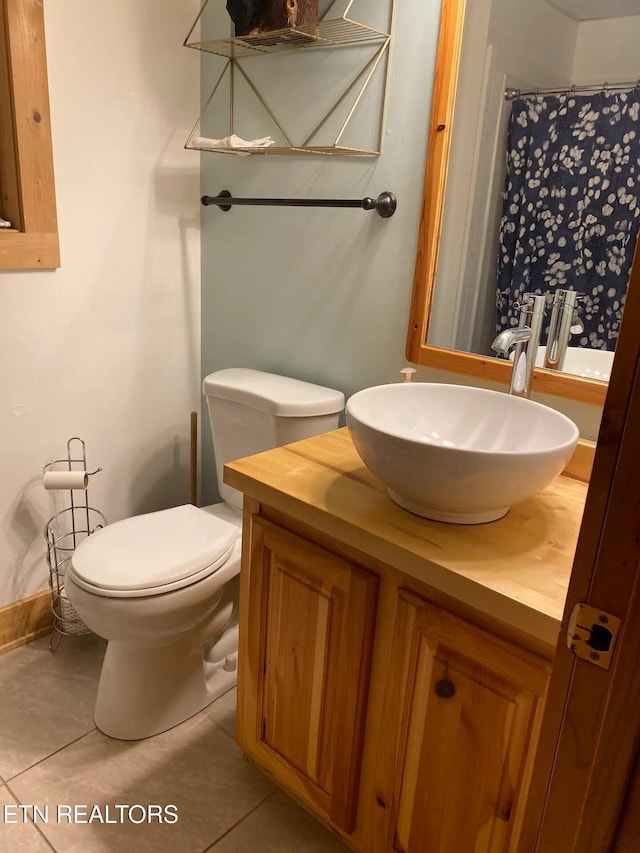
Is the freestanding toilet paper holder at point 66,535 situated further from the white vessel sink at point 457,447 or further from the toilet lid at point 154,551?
the white vessel sink at point 457,447

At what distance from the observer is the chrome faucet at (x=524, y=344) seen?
51.8 inches

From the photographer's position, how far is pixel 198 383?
92.0 inches

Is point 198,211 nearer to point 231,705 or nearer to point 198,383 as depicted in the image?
point 198,383

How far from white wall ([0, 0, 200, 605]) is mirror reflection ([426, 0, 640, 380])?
100 centimetres

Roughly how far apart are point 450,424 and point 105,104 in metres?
1.39

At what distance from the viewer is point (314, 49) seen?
172 centimetres

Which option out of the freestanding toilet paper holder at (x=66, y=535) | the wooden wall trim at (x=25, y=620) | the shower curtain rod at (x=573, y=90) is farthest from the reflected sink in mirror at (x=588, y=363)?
the wooden wall trim at (x=25, y=620)

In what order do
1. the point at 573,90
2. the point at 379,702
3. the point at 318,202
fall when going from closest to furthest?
the point at 379,702
the point at 573,90
the point at 318,202

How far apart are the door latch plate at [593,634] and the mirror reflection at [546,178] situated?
0.83 metres

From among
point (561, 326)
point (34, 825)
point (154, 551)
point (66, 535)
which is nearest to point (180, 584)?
point (154, 551)

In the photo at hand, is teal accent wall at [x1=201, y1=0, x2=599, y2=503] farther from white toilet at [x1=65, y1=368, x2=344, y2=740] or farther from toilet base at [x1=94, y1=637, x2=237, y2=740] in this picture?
toilet base at [x1=94, y1=637, x2=237, y2=740]

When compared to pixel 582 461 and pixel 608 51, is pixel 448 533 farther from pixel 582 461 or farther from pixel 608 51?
pixel 608 51

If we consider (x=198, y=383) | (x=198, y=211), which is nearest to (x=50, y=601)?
(x=198, y=383)

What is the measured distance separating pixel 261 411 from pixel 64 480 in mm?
625
